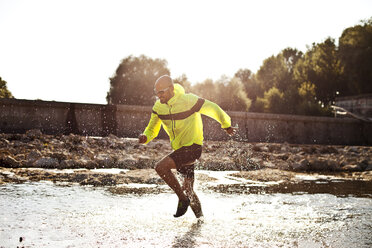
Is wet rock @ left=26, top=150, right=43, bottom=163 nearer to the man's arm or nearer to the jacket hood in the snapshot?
the man's arm

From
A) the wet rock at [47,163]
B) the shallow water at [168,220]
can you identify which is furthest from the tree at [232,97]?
the shallow water at [168,220]

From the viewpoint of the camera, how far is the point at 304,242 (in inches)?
152

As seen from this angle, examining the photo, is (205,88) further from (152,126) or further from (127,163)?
(152,126)

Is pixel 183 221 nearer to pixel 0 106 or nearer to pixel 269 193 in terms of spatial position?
pixel 269 193

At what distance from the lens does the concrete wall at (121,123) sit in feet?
52.2

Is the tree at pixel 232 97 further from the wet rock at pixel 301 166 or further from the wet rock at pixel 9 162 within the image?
the wet rock at pixel 9 162

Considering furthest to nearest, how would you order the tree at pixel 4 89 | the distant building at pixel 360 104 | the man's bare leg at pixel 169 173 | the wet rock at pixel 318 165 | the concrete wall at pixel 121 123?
the distant building at pixel 360 104 → the tree at pixel 4 89 → the concrete wall at pixel 121 123 → the wet rock at pixel 318 165 → the man's bare leg at pixel 169 173

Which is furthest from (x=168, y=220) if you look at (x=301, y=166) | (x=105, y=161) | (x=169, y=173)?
(x=301, y=166)

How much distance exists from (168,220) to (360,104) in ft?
131

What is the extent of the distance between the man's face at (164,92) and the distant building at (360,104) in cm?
3741

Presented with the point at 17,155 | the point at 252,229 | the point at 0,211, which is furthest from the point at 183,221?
the point at 17,155

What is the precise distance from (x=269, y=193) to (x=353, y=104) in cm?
3781

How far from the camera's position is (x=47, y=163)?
923 centimetres

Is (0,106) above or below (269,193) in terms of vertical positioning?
above
